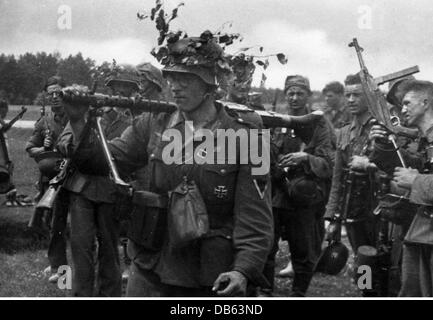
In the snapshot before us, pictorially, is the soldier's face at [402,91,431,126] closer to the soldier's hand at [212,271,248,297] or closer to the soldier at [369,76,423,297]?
the soldier at [369,76,423,297]

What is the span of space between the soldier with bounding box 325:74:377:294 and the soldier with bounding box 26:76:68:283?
2.38m

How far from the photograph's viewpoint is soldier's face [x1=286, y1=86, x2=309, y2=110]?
656cm

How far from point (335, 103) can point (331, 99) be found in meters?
0.09

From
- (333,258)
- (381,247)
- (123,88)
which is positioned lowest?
(333,258)

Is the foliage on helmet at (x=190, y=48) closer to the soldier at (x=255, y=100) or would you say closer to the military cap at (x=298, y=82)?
the soldier at (x=255, y=100)

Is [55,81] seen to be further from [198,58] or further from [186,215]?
[186,215]

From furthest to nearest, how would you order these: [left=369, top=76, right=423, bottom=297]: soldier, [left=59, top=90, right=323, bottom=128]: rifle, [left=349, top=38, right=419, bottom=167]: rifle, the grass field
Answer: the grass field < [left=349, top=38, right=419, bottom=167]: rifle < [left=369, top=76, right=423, bottom=297]: soldier < [left=59, top=90, right=323, bottom=128]: rifle

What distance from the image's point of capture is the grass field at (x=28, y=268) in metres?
6.16

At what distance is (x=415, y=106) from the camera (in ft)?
15.9

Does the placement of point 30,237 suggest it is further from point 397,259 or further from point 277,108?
point 397,259

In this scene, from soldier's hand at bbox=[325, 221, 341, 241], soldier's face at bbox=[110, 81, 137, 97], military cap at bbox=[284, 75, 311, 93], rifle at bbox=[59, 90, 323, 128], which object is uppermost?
military cap at bbox=[284, 75, 311, 93]

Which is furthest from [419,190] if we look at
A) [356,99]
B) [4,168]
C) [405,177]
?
[4,168]

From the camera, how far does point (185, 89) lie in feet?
12.5

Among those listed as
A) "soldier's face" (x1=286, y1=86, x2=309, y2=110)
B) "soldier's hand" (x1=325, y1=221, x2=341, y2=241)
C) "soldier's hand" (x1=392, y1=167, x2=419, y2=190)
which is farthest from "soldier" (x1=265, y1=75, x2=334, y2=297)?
"soldier's hand" (x1=392, y1=167, x2=419, y2=190)
